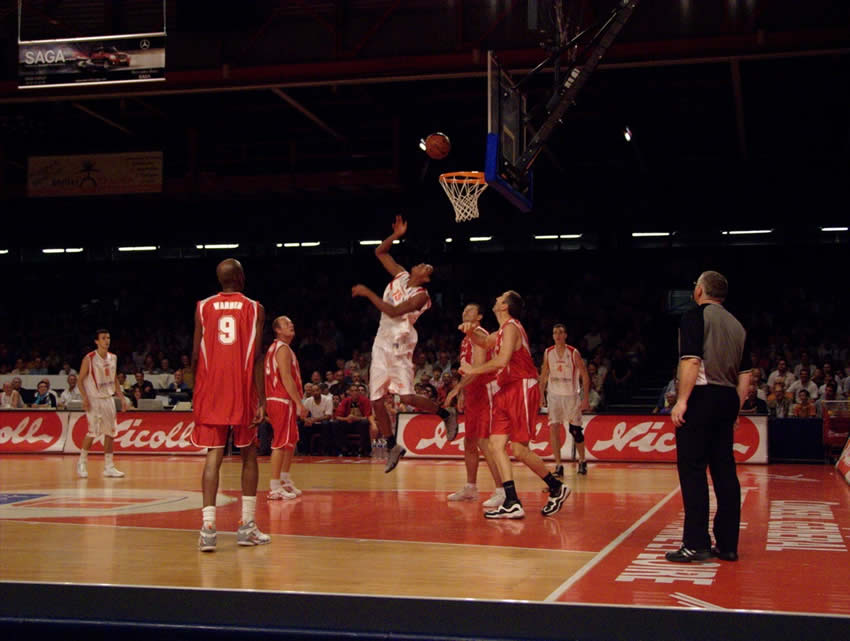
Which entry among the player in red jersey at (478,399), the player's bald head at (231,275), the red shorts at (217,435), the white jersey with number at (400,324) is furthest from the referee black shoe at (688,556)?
the white jersey with number at (400,324)

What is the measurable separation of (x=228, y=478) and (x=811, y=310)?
54.4 feet

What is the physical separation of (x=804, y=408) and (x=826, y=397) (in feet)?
2.55

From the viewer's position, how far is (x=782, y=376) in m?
18.1

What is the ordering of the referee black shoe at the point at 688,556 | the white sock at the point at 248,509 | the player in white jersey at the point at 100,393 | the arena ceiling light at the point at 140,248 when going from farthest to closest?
the arena ceiling light at the point at 140,248
the player in white jersey at the point at 100,393
the white sock at the point at 248,509
the referee black shoe at the point at 688,556

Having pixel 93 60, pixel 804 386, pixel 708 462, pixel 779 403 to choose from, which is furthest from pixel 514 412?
pixel 804 386

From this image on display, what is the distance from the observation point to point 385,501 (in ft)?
33.2

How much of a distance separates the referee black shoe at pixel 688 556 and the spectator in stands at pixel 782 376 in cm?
1208

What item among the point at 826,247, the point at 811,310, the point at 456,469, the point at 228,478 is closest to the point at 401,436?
the point at 456,469

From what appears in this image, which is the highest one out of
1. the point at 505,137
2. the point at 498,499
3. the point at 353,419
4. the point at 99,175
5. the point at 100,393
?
the point at 99,175

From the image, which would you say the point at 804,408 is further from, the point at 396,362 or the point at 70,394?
the point at 70,394

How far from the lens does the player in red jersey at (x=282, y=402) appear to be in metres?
10.3

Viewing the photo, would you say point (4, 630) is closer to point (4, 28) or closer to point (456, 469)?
point (456, 469)

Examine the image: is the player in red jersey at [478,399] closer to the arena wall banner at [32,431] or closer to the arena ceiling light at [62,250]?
the arena wall banner at [32,431]

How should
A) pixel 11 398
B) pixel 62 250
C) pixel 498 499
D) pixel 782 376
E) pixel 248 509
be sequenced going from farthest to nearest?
pixel 62 250 < pixel 11 398 < pixel 782 376 < pixel 498 499 < pixel 248 509
